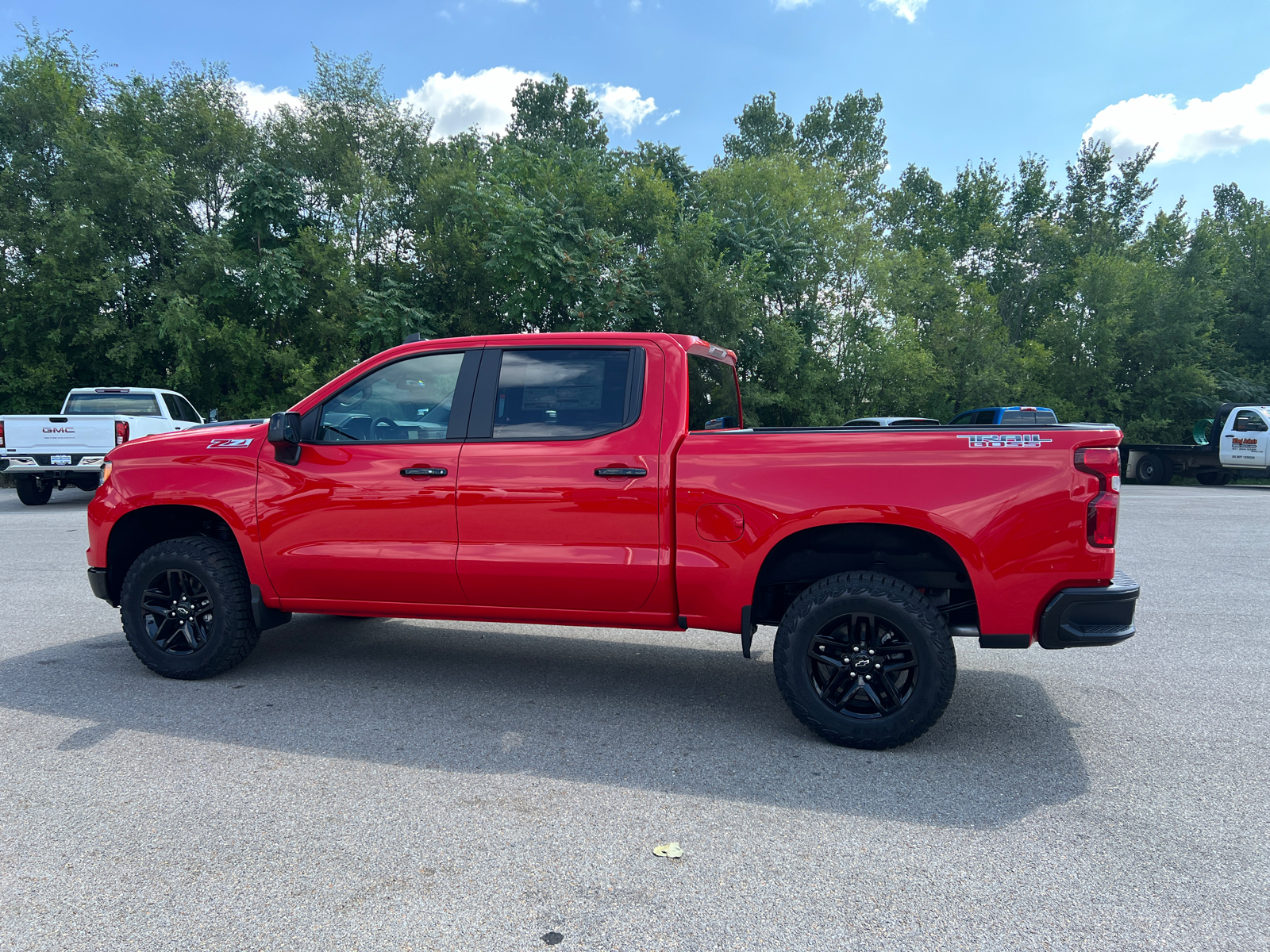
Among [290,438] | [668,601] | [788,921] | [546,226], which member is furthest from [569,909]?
[546,226]

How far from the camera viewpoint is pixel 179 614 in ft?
16.4

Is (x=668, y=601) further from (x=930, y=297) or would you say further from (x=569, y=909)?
(x=930, y=297)

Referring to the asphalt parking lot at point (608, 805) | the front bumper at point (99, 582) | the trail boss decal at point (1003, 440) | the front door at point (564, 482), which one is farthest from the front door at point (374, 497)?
the trail boss decal at point (1003, 440)

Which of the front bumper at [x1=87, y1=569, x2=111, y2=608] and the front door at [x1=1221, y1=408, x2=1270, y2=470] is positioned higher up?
the front door at [x1=1221, y1=408, x2=1270, y2=470]

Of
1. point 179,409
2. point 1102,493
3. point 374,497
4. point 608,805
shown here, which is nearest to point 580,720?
point 608,805

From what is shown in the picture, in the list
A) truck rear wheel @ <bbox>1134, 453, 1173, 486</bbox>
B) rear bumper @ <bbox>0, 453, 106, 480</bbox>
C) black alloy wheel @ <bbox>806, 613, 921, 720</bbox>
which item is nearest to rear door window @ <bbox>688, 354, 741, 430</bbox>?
black alloy wheel @ <bbox>806, 613, 921, 720</bbox>

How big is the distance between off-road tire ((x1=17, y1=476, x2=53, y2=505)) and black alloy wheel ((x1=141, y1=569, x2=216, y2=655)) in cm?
1247

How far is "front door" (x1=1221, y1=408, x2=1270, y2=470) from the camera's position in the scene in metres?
22.4

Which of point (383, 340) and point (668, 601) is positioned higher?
point (383, 340)

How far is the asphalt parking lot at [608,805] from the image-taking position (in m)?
2.61

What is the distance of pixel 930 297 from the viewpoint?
3409 centimetres

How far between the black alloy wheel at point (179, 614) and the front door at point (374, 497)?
523mm

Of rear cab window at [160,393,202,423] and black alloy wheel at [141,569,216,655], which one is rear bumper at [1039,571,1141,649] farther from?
rear cab window at [160,393,202,423]

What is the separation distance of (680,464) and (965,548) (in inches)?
54.2
